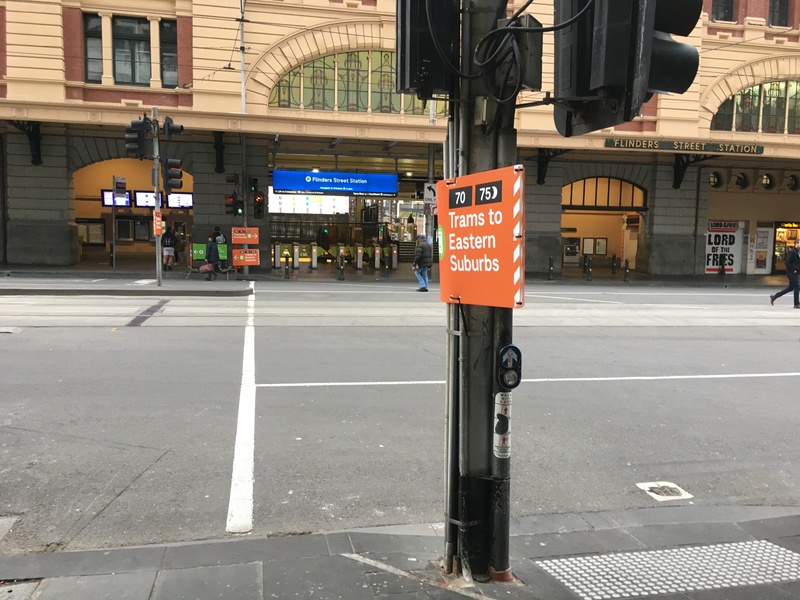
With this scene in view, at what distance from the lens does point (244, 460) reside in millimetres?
5715

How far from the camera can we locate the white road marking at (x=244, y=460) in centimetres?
462

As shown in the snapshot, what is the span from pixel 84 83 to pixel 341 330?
61.5 ft

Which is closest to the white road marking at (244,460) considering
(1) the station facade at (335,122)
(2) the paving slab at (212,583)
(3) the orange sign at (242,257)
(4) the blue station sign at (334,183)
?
(2) the paving slab at (212,583)

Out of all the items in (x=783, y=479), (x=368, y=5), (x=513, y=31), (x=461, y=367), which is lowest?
(x=783, y=479)

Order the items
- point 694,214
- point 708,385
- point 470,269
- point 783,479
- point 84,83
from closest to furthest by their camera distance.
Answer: point 470,269 → point 783,479 → point 708,385 → point 84,83 → point 694,214

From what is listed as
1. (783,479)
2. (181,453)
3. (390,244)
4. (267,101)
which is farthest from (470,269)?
(390,244)

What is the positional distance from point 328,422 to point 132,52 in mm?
23787

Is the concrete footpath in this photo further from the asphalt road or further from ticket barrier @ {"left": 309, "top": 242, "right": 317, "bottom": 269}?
ticket barrier @ {"left": 309, "top": 242, "right": 317, "bottom": 269}

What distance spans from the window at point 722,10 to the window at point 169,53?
23238 millimetres

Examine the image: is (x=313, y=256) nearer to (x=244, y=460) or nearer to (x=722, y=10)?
(x=722, y=10)

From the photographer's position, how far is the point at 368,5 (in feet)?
87.0

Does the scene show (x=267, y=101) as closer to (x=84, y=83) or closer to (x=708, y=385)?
(x=84, y=83)

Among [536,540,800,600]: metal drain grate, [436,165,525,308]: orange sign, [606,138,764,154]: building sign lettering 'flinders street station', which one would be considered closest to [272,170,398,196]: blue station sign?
[606,138,764,154]: building sign lettering 'flinders street station'

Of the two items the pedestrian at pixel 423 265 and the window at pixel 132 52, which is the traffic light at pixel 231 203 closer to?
the window at pixel 132 52
